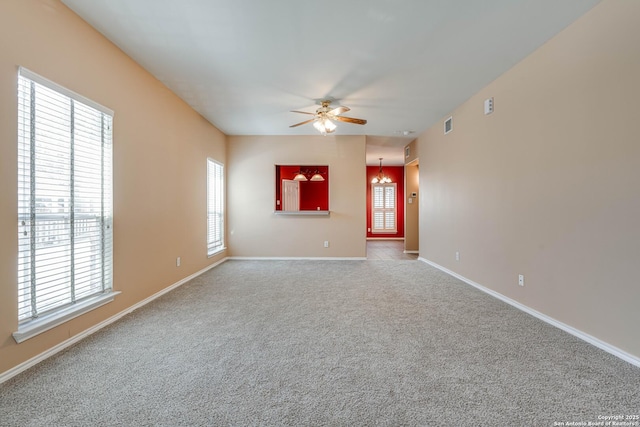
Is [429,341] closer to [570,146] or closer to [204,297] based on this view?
[570,146]

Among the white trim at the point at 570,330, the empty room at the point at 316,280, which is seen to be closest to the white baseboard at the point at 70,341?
the empty room at the point at 316,280

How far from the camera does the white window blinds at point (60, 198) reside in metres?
1.81

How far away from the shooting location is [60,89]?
2.05 metres

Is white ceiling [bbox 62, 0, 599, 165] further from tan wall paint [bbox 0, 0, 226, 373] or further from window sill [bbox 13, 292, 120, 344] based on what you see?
window sill [bbox 13, 292, 120, 344]

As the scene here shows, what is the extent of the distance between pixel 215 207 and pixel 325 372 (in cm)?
416

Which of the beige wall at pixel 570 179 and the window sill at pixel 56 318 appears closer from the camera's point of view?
the window sill at pixel 56 318

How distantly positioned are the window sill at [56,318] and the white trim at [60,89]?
172cm

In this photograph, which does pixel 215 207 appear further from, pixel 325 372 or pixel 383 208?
pixel 383 208

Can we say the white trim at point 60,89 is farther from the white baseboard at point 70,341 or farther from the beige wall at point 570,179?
the beige wall at point 570,179

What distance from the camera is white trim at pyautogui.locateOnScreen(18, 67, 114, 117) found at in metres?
1.81

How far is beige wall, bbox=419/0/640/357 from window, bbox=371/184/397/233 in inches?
229

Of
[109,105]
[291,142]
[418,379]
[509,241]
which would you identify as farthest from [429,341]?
[291,142]

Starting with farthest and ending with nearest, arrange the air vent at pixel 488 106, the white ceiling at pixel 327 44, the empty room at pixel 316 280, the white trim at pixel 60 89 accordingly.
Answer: the air vent at pixel 488 106, the white ceiling at pixel 327 44, the white trim at pixel 60 89, the empty room at pixel 316 280

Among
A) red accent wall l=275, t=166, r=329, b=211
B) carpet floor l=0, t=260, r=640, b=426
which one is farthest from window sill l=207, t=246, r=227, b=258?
carpet floor l=0, t=260, r=640, b=426
